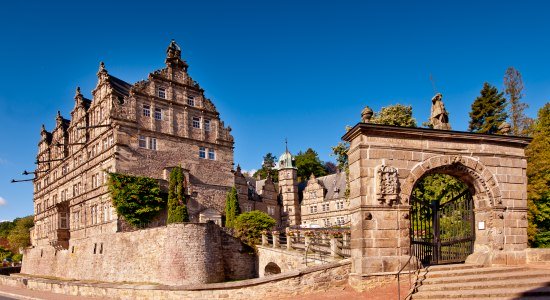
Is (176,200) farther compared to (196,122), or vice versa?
(196,122)

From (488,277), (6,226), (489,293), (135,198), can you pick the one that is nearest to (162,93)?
(135,198)

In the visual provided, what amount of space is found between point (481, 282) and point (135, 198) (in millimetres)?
24961

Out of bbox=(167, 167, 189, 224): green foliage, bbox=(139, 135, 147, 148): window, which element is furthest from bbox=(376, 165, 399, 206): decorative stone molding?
bbox=(139, 135, 147, 148): window

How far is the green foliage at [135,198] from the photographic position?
31.1 metres

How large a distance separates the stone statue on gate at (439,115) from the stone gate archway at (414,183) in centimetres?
84

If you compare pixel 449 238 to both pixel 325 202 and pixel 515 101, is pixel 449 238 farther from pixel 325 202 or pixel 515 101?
pixel 325 202

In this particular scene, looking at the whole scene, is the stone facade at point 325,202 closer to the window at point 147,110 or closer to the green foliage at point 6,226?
the window at point 147,110

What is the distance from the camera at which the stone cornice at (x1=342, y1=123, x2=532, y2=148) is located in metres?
13.0

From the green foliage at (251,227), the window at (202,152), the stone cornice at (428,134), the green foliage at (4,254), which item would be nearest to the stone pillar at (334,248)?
the stone cornice at (428,134)

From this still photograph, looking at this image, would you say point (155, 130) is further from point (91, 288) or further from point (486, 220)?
point (486, 220)

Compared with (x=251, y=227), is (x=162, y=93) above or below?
above

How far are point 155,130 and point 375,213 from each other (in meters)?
25.1

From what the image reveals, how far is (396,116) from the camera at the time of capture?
33.3 meters

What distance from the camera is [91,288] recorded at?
22.1 m
